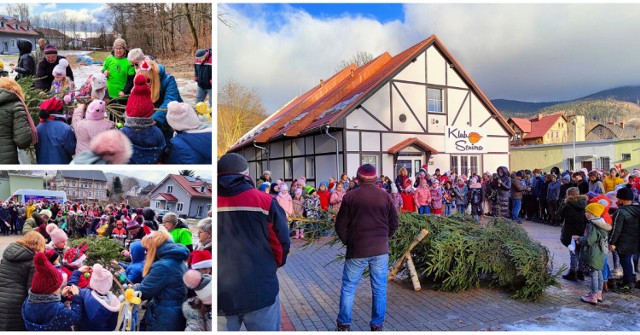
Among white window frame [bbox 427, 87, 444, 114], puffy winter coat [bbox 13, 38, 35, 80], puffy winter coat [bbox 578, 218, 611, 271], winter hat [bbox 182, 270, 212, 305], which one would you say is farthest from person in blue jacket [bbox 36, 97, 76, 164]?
white window frame [bbox 427, 87, 444, 114]

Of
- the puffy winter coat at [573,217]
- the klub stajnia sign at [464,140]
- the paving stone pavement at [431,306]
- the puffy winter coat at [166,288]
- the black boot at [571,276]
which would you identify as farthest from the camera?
the klub stajnia sign at [464,140]

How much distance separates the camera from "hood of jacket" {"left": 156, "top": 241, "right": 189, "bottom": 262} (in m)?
3.10

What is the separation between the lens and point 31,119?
2.85m

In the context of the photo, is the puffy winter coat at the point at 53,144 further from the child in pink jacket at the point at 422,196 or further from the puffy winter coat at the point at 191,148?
the child in pink jacket at the point at 422,196

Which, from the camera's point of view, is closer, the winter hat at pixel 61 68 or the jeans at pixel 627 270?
the winter hat at pixel 61 68

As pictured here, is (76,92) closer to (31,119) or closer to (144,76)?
(31,119)

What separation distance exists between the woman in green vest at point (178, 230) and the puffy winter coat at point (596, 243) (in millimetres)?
4786

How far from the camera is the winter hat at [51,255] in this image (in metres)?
3.11

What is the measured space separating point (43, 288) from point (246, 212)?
5.08 feet

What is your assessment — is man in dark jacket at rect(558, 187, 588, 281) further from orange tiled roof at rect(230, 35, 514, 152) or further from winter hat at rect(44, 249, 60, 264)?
orange tiled roof at rect(230, 35, 514, 152)

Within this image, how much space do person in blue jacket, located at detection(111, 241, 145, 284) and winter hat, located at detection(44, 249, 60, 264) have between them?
399 millimetres

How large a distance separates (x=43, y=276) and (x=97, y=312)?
0.45 m

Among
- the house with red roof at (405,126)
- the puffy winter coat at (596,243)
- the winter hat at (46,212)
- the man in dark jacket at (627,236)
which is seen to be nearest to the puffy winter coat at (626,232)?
the man in dark jacket at (627,236)

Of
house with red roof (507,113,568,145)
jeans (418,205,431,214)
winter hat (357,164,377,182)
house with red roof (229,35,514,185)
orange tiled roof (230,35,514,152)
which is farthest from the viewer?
house with red roof (507,113,568,145)
